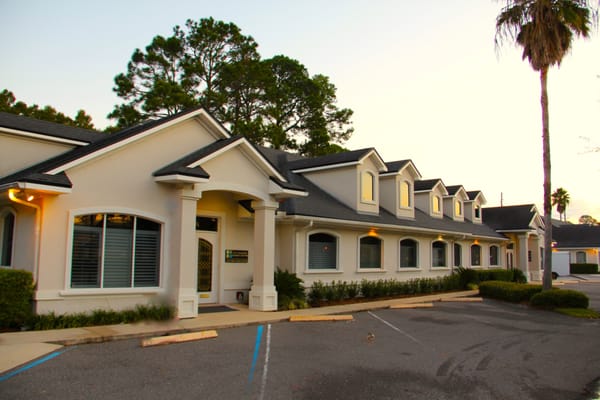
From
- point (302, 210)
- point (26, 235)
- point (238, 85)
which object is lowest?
point (26, 235)

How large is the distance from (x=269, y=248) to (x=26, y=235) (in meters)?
6.52

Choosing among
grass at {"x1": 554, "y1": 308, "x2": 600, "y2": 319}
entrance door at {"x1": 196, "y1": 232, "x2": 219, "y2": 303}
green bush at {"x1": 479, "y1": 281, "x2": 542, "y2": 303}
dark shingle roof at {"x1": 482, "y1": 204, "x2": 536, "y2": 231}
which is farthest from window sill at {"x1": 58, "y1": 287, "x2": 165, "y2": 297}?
dark shingle roof at {"x1": 482, "y1": 204, "x2": 536, "y2": 231}

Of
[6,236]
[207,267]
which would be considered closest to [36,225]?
[6,236]

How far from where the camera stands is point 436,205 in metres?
29.2

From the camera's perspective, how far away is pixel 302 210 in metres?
17.7

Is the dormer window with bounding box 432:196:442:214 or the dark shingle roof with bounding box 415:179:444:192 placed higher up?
the dark shingle roof with bounding box 415:179:444:192

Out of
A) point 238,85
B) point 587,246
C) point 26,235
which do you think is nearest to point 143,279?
point 26,235

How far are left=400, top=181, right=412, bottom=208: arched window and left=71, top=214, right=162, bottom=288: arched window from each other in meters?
14.4

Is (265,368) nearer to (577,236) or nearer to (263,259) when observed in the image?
(263,259)

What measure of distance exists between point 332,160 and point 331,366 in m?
15.0

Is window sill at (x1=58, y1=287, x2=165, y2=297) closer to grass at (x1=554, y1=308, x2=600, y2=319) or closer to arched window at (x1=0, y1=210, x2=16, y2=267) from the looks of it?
arched window at (x1=0, y1=210, x2=16, y2=267)

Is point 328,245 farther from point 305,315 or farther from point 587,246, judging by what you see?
point 587,246

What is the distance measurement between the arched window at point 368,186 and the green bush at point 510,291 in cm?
649

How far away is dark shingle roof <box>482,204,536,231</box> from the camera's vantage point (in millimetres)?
Result: 35606
